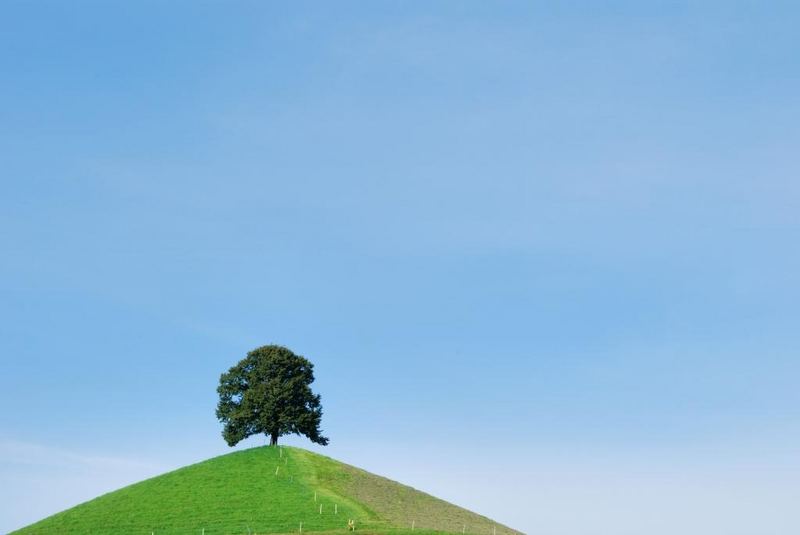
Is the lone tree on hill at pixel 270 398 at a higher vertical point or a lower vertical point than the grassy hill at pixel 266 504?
higher

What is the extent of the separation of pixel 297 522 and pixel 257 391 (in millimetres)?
30782

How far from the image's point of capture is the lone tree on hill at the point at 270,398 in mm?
122188

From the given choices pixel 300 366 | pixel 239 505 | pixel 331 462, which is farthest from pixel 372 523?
pixel 300 366

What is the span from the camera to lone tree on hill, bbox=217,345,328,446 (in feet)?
401

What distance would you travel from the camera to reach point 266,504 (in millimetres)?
101062

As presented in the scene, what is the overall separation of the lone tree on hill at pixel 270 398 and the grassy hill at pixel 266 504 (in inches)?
132

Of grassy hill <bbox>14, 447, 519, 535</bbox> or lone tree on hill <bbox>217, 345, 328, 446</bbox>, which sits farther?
lone tree on hill <bbox>217, 345, 328, 446</bbox>

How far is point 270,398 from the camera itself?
121812mm

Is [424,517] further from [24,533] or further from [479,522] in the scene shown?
[24,533]

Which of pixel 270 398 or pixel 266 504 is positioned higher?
pixel 270 398

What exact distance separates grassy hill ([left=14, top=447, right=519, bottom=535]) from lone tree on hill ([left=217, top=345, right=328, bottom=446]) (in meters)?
3.36

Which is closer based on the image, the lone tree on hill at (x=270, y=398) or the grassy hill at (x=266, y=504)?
the grassy hill at (x=266, y=504)

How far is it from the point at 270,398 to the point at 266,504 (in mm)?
22464

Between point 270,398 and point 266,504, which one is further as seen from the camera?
point 270,398
